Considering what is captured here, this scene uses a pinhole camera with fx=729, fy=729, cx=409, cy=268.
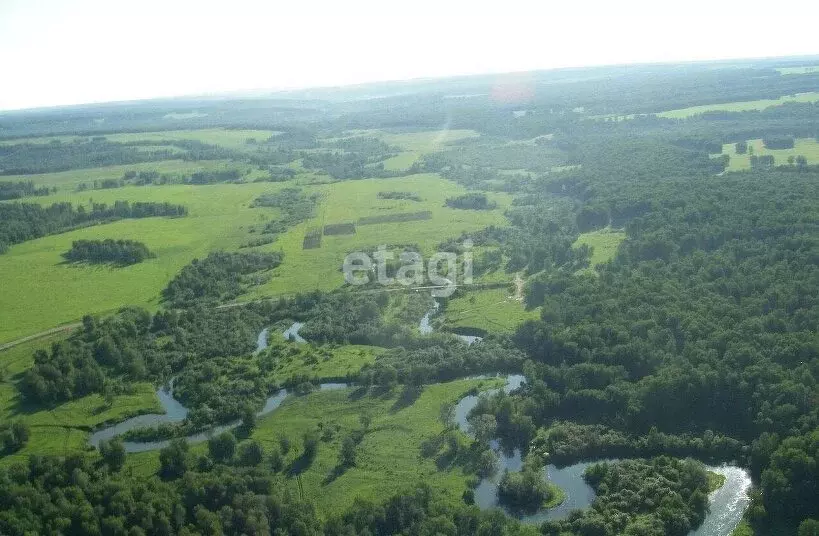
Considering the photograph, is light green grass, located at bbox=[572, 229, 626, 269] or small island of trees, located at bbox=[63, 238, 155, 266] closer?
light green grass, located at bbox=[572, 229, 626, 269]

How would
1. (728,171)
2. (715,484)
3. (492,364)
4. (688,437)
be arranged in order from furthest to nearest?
(728,171) → (492,364) → (688,437) → (715,484)

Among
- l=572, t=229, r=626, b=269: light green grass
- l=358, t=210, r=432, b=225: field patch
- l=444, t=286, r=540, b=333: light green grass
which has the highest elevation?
l=358, t=210, r=432, b=225: field patch

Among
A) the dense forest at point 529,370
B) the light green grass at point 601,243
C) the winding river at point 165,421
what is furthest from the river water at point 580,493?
the light green grass at point 601,243

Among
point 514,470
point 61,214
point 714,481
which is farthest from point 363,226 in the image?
point 714,481

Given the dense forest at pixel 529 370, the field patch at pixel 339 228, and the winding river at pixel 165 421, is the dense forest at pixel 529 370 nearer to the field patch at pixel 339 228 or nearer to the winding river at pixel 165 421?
the field patch at pixel 339 228

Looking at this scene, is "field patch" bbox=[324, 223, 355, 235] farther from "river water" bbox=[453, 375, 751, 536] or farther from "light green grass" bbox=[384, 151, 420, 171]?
"river water" bbox=[453, 375, 751, 536]

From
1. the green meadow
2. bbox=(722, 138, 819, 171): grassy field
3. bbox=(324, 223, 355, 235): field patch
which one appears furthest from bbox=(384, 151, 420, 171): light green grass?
bbox=(722, 138, 819, 171): grassy field

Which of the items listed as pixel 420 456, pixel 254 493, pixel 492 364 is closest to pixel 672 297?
pixel 492 364

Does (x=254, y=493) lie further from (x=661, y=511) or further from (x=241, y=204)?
(x=241, y=204)

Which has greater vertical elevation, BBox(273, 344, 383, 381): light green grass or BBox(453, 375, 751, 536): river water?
BBox(273, 344, 383, 381): light green grass
